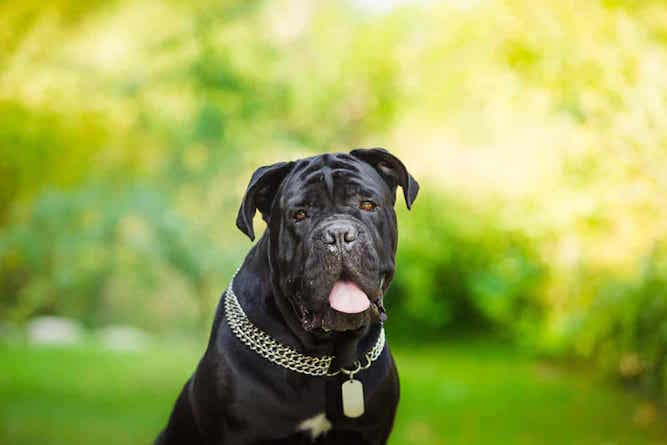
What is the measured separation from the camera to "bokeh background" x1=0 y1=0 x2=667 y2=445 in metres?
5.74

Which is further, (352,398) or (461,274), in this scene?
(461,274)

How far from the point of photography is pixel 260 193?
2545 mm

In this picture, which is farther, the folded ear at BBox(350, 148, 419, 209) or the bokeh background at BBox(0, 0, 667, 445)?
the bokeh background at BBox(0, 0, 667, 445)

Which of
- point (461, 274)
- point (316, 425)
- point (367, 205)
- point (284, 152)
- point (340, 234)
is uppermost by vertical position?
point (284, 152)

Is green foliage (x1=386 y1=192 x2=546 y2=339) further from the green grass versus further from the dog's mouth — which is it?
the dog's mouth

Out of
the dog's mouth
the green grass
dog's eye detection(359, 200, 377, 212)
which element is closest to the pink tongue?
the dog's mouth

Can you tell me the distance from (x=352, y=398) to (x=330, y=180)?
63cm

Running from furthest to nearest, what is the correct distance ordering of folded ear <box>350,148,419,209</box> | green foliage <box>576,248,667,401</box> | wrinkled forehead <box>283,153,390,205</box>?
green foliage <box>576,248,667,401</box>
folded ear <box>350,148,419,209</box>
wrinkled forehead <box>283,153,390,205</box>

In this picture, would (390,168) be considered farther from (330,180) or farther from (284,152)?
(284,152)

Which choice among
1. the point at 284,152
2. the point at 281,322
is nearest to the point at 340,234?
the point at 281,322

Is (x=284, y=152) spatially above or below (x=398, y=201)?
above

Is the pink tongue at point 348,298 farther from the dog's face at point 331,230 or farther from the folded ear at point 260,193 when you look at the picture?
the folded ear at point 260,193

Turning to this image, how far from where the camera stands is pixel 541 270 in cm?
820

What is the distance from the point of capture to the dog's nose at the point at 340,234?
223 cm
